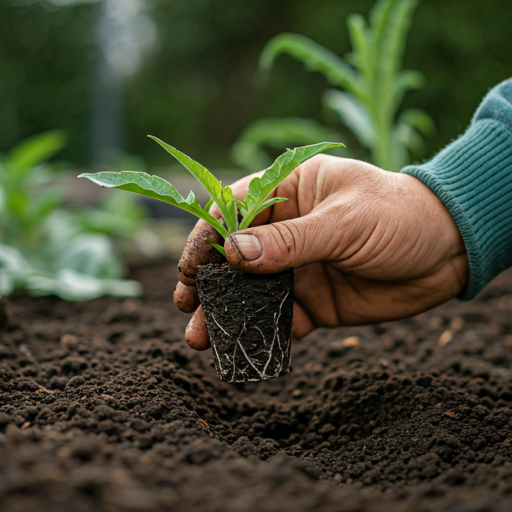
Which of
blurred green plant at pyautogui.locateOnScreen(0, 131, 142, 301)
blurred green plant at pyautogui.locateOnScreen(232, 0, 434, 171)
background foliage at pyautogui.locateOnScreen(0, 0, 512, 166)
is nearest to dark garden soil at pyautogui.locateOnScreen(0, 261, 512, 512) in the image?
blurred green plant at pyautogui.locateOnScreen(0, 131, 142, 301)

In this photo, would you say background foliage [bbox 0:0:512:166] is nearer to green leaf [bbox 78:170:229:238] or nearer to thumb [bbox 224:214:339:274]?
thumb [bbox 224:214:339:274]

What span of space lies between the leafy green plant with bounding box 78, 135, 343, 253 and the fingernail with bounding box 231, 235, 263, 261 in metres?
0.13

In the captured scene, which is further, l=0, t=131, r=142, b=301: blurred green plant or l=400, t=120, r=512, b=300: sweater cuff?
l=0, t=131, r=142, b=301: blurred green plant

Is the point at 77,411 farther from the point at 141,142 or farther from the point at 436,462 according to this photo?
the point at 141,142

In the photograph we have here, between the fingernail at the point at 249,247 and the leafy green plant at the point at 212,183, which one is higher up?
the leafy green plant at the point at 212,183

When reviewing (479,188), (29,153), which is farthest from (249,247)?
(29,153)

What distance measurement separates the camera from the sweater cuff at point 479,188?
1.54m

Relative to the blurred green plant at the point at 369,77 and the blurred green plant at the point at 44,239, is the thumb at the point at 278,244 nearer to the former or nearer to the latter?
the blurred green plant at the point at 44,239

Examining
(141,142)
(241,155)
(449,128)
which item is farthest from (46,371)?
(141,142)

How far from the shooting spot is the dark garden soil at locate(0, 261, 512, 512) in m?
0.79

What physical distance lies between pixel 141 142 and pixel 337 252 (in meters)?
10.3

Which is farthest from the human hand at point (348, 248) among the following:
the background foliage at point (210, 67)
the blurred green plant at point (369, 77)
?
the background foliage at point (210, 67)

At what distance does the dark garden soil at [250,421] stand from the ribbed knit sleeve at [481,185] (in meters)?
0.43

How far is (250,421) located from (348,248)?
0.58m
